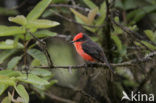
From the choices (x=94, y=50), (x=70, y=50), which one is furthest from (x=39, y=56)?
(x=70, y=50)

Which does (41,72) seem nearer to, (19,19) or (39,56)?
(39,56)

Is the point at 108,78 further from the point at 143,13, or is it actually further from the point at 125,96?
the point at 143,13

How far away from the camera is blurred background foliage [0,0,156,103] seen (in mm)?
2369

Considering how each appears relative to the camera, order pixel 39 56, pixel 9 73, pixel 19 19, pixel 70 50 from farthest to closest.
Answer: pixel 70 50, pixel 39 56, pixel 9 73, pixel 19 19

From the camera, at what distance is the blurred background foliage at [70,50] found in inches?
93.3

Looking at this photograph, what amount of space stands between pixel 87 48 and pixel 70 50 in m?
0.87

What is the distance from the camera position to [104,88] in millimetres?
3291

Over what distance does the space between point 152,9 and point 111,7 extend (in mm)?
885

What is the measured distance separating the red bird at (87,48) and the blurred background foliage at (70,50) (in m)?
0.11

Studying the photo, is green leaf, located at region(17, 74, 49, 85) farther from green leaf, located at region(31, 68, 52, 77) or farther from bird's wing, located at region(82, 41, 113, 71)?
bird's wing, located at region(82, 41, 113, 71)

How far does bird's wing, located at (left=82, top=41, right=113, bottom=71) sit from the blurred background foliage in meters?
0.12

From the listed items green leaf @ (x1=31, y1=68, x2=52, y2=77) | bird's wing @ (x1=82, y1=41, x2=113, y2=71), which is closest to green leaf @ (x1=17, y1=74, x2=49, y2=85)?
green leaf @ (x1=31, y1=68, x2=52, y2=77)

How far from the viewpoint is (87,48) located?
347 cm

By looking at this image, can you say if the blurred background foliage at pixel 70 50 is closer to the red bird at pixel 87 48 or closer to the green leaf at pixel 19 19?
the green leaf at pixel 19 19
